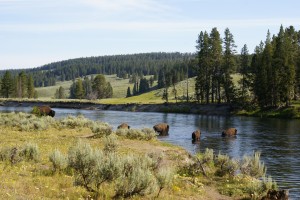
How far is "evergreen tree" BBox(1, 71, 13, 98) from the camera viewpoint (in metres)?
141

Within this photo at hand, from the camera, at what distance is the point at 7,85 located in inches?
5566

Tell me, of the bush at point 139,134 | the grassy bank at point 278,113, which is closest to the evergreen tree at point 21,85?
the grassy bank at point 278,113

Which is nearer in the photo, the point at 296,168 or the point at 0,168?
the point at 0,168

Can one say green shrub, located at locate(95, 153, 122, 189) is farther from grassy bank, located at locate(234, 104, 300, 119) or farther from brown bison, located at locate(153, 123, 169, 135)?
grassy bank, located at locate(234, 104, 300, 119)

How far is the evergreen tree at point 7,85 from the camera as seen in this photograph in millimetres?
140837

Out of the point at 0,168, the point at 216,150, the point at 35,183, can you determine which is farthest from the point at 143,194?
the point at 216,150

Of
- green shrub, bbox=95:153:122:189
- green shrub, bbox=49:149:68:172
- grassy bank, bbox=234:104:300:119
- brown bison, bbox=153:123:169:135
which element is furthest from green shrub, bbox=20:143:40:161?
grassy bank, bbox=234:104:300:119

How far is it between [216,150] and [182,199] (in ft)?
55.5

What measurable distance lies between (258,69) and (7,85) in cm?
10025

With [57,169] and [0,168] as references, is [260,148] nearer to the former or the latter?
[57,169]

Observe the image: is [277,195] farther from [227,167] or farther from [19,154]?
[19,154]

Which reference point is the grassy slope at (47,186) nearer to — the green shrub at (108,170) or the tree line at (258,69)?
the green shrub at (108,170)

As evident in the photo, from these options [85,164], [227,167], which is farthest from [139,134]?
[85,164]

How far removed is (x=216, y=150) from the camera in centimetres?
2991
